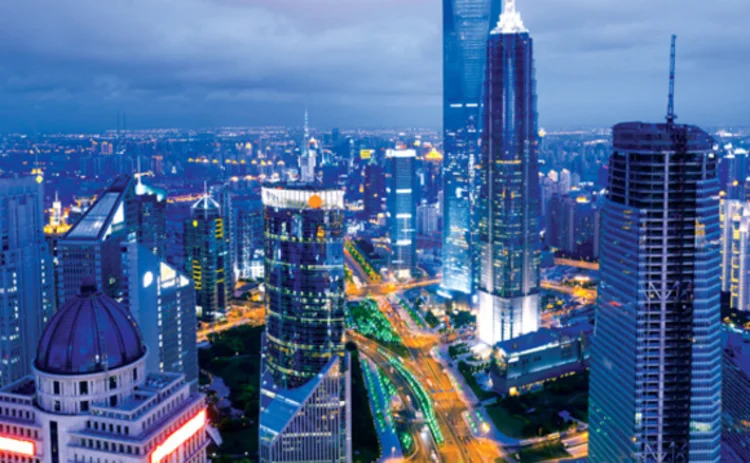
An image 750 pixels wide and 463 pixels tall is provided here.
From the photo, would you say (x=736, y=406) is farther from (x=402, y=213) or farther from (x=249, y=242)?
(x=249, y=242)

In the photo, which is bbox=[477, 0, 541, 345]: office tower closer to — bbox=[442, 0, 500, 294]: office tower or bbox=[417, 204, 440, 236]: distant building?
bbox=[442, 0, 500, 294]: office tower

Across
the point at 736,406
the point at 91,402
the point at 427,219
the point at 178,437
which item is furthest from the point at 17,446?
the point at 427,219

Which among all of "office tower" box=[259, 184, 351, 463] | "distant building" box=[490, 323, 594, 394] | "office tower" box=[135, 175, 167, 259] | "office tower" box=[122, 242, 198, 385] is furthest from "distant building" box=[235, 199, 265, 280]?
"office tower" box=[259, 184, 351, 463]

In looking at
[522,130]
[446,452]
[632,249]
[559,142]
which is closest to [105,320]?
[632,249]

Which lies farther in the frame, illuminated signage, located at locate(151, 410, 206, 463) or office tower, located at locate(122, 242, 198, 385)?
office tower, located at locate(122, 242, 198, 385)

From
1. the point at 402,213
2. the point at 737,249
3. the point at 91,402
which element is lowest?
the point at 737,249
